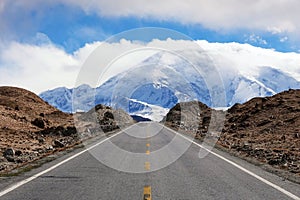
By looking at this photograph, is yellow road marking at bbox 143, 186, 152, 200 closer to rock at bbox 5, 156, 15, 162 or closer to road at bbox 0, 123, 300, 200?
road at bbox 0, 123, 300, 200

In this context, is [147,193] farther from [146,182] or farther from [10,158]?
[10,158]

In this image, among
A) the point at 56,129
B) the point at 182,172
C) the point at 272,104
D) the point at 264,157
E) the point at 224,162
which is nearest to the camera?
the point at 182,172

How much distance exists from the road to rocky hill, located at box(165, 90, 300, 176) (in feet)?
8.24

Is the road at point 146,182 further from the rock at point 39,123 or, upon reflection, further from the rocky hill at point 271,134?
the rock at point 39,123

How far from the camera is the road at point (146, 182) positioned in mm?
8344

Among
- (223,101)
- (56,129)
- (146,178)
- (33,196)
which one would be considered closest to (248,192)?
(146,178)

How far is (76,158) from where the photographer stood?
1509cm

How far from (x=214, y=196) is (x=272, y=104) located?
115 ft

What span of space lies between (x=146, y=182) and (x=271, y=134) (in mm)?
20393

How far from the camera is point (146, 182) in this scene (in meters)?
9.97

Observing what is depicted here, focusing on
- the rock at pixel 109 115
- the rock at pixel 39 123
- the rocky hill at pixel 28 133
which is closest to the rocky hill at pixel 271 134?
the rocky hill at pixel 28 133

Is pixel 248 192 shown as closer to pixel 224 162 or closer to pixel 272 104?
pixel 224 162

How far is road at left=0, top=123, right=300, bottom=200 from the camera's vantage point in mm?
8344

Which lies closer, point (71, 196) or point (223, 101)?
point (71, 196)
